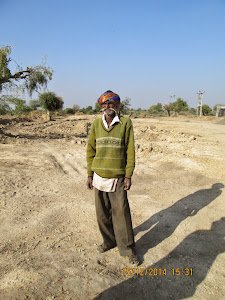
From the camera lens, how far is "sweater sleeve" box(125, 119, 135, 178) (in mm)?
2180

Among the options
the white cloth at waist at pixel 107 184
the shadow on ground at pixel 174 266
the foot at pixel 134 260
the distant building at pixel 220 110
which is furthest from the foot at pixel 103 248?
the distant building at pixel 220 110

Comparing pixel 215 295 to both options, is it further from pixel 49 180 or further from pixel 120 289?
pixel 49 180

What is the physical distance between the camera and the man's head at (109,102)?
2177 millimetres

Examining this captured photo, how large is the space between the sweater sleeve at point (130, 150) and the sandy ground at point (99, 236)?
971 millimetres

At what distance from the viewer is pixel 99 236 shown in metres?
2.73

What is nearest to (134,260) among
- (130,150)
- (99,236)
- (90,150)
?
(99,236)

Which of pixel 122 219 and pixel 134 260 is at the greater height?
pixel 122 219

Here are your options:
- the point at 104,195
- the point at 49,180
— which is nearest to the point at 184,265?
the point at 104,195

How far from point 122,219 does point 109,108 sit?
116cm

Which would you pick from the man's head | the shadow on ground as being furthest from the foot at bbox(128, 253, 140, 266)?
the man's head

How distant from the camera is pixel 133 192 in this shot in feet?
14.0

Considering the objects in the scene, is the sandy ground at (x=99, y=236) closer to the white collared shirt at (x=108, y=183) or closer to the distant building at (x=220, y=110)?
the white collared shirt at (x=108, y=183)
